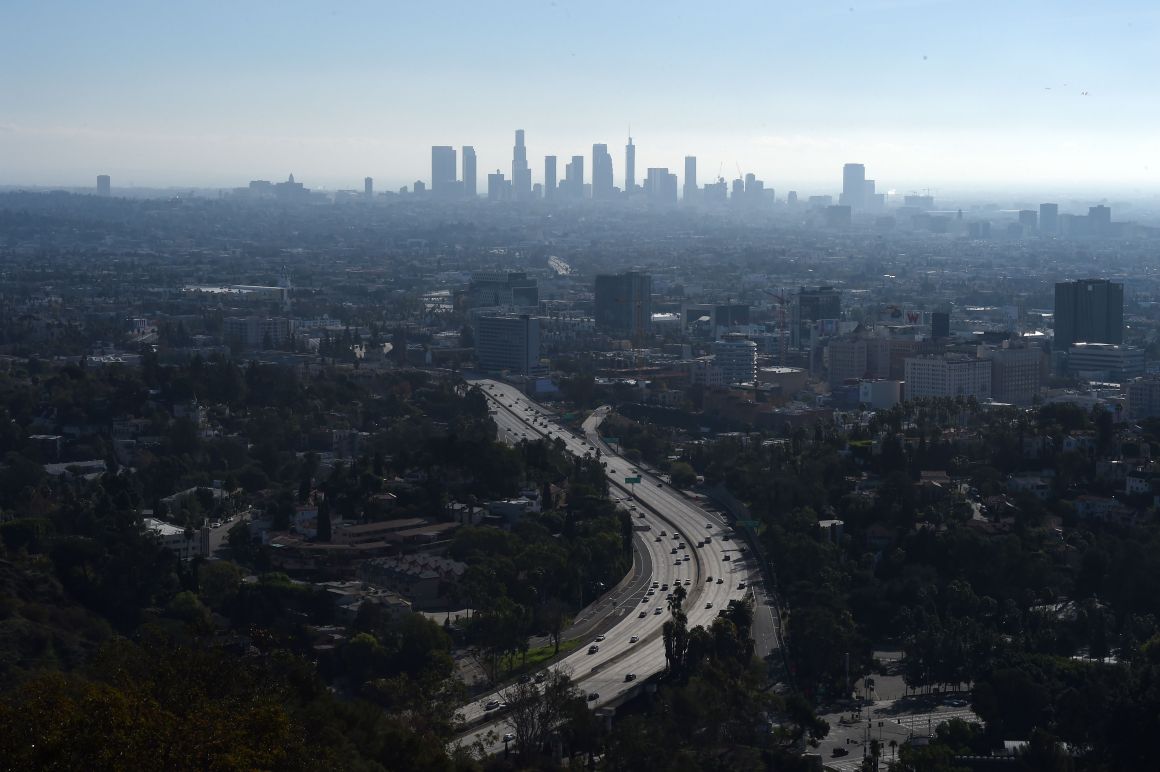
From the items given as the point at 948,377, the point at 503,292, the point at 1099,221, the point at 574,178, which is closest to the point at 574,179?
the point at 574,178

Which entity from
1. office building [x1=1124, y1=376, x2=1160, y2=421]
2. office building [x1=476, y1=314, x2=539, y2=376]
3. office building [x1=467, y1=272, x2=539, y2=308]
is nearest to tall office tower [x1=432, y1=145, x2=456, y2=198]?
office building [x1=467, y1=272, x2=539, y2=308]

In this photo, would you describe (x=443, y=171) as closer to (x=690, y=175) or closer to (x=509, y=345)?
(x=690, y=175)

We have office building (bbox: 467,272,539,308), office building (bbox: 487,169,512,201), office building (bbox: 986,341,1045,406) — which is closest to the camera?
office building (bbox: 986,341,1045,406)

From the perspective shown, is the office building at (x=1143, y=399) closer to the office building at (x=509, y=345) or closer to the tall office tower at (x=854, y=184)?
the office building at (x=509, y=345)

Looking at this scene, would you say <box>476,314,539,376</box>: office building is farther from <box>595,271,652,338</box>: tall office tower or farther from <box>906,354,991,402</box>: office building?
<box>906,354,991,402</box>: office building

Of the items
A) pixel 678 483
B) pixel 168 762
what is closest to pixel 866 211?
pixel 678 483

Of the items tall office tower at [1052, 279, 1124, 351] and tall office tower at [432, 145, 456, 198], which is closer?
tall office tower at [1052, 279, 1124, 351]

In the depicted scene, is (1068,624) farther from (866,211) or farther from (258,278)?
(866,211)

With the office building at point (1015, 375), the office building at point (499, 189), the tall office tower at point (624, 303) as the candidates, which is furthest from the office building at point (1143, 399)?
the office building at point (499, 189)
